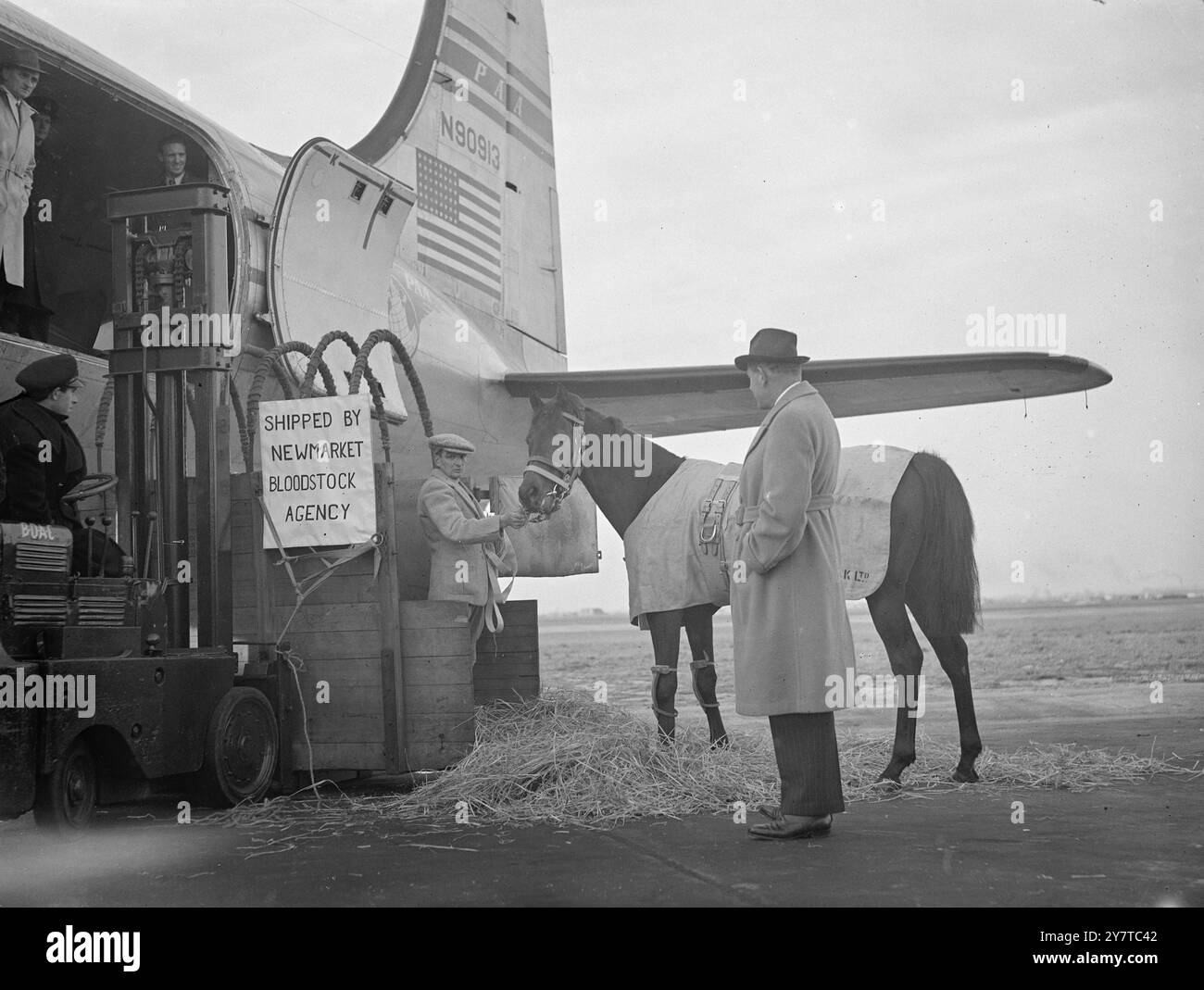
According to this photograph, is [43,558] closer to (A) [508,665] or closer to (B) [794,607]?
(B) [794,607]

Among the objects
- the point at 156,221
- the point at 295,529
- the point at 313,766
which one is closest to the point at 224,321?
the point at 156,221

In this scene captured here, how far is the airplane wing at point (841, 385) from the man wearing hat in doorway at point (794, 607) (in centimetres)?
312

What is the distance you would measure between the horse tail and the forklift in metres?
3.34

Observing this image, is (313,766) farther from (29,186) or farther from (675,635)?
(29,186)

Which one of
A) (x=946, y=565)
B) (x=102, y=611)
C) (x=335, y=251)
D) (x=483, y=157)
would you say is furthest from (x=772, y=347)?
(x=483, y=157)

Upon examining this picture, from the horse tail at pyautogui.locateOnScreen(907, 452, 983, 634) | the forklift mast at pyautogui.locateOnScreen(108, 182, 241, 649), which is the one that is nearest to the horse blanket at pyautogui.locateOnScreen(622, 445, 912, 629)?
the horse tail at pyautogui.locateOnScreen(907, 452, 983, 634)

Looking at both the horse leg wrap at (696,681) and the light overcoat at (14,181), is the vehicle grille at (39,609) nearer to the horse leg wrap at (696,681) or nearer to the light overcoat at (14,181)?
the light overcoat at (14,181)

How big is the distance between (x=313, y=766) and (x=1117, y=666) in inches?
490

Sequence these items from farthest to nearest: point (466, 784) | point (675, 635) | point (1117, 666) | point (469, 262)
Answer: point (1117, 666), point (469, 262), point (675, 635), point (466, 784)

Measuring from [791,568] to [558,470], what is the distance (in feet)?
7.04

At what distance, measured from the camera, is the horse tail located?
6.45 metres

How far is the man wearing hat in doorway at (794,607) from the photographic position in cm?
448

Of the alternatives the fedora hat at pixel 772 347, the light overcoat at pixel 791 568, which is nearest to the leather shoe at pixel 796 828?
the light overcoat at pixel 791 568

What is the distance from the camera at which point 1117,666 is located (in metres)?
15.5
